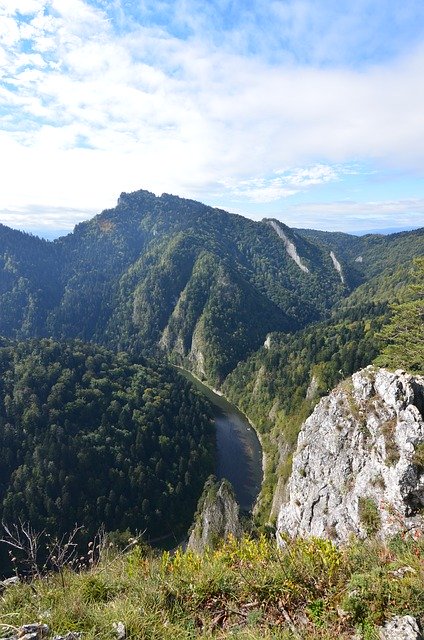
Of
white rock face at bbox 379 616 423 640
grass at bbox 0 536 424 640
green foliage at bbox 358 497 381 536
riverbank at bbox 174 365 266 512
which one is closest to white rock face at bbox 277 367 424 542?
green foliage at bbox 358 497 381 536

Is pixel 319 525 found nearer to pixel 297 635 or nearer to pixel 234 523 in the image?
pixel 297 635

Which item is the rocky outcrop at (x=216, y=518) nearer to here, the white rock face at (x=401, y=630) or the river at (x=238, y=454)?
the river at (x=238, y=454)

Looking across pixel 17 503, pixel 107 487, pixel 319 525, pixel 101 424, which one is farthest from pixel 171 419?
pixel 319 525

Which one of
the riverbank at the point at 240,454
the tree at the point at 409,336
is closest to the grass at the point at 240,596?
the tree at the point at 409,336

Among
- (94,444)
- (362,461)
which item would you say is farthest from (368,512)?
(94,444)

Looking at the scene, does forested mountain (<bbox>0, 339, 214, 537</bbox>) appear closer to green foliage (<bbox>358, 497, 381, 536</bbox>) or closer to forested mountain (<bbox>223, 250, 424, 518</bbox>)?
forested mountain (<bbox>223, 250, 424, 518</bbox>)

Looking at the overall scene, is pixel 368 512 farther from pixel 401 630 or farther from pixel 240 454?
pixel 240 454

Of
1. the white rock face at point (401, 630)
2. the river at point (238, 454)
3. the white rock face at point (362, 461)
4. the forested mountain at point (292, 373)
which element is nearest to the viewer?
the white rock face at point (401, 630)
